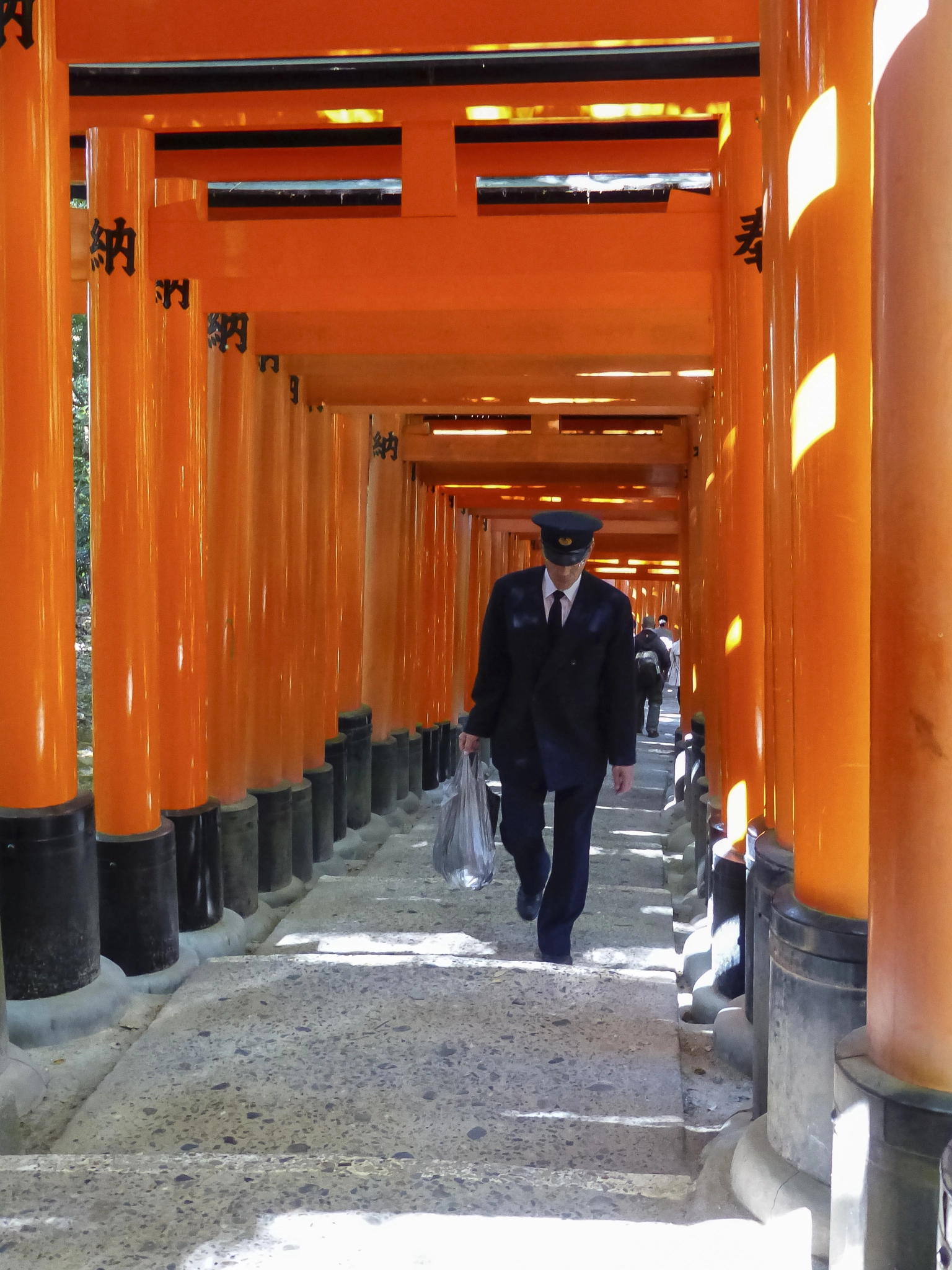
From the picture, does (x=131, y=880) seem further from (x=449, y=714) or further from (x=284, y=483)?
(x=449, y=714)

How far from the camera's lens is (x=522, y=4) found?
136 inches

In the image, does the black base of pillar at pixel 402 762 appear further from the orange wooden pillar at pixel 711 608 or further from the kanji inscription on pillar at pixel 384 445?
the orange wooden pillar at pixel 711 608

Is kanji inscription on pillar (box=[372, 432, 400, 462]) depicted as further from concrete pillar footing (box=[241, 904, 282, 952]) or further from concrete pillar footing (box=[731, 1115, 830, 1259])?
concrete pillar footing (box=[731, 1115, 830, 1259])

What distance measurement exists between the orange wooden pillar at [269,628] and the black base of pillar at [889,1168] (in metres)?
4.52

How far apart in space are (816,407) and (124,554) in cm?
272

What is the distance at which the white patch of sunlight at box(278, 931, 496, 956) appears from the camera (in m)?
4.43

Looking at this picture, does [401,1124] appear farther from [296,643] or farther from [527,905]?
[296,643]

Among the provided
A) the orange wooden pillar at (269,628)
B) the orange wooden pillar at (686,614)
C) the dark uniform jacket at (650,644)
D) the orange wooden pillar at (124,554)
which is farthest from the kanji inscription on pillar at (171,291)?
the dark uniform jacket at (650,644)

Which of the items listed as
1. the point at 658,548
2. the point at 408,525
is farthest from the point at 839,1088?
the point at 658,548

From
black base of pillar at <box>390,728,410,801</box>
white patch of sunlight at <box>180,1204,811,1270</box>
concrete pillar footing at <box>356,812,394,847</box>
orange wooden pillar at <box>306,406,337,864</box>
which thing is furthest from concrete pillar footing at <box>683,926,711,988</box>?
black base of pillar at <box>390,728,410,801</box>

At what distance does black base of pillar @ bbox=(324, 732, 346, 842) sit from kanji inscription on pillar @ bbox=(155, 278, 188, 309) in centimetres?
389

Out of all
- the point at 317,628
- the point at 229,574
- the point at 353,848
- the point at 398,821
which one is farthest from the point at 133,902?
the point at 398,821

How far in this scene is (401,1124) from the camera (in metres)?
2.71

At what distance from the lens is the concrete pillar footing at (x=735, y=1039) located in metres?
3.26
